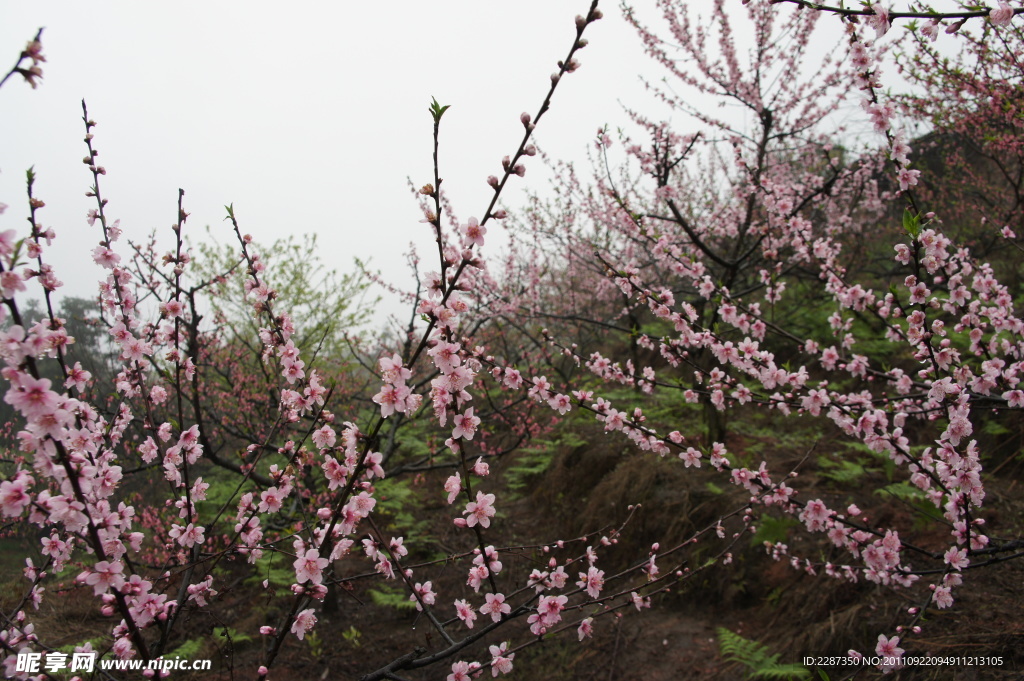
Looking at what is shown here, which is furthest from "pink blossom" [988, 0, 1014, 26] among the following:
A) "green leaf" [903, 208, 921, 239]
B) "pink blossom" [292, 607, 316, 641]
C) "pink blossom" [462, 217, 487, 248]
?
"pink blossom" [292, 607, 316, 641]

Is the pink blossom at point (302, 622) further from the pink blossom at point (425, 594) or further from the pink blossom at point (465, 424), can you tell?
the pink blossom at point (465, 424)

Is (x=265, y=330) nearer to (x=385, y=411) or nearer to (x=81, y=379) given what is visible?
(x=81, y=379)

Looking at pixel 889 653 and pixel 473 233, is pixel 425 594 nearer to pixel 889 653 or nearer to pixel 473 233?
pixel 473 233

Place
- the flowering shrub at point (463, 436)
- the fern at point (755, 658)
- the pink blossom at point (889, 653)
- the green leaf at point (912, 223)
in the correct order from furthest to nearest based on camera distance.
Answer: the fern at point (755, 658)
the pink blossom at point (889, 653)
the green leaf at point (912, 223)
the flowering shrub at point (463, 436)

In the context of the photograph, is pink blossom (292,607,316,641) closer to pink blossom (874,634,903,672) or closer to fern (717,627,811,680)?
pink blossom (874,634,903,672)

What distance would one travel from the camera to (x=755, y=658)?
327cm

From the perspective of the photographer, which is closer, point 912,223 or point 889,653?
point 912,223

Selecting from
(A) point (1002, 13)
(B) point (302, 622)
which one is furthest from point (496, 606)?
(A) point (1002, 13)

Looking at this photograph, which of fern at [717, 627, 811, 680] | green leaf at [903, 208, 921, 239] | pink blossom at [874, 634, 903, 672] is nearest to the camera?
green leaf at [903, 208, 921, 239]

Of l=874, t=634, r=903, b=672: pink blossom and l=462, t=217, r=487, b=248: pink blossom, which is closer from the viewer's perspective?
l=462, t=217, r=487, b=248: pink blossom

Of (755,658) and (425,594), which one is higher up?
(425,594)

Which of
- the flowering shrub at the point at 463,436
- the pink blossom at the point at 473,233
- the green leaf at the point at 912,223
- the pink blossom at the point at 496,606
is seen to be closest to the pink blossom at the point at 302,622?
the flowering shrub at the point at 463,436

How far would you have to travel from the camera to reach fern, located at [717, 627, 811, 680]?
2979mm

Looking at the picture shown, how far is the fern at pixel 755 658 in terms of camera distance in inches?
117
